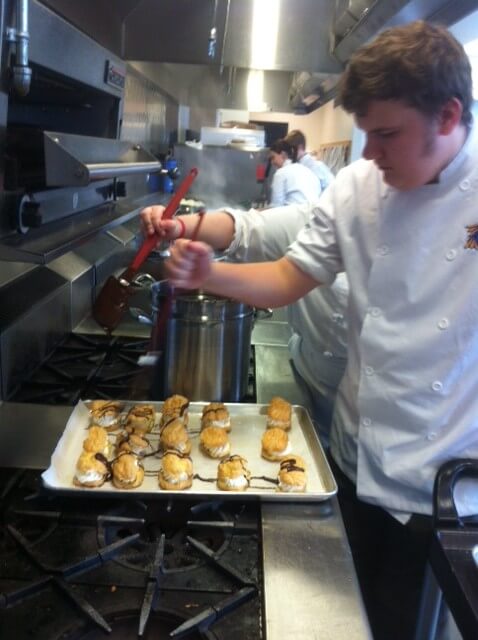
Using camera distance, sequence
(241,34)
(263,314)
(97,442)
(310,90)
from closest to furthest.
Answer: (97,442)
(263,314)
(241,34)
(310,90)

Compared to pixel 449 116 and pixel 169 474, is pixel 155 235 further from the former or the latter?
pixel 449 116

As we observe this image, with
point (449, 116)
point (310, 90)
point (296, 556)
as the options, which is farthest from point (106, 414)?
point (310, 90)

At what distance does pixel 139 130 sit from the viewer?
2596mm

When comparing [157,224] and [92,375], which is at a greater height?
[157,224]

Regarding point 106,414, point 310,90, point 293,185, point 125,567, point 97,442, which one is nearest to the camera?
point 125,567

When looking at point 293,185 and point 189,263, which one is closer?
point 189,263

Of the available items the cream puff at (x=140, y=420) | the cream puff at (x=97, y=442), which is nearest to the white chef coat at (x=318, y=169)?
the cream puff at (x=140, y=420)

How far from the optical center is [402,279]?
3.21 ft

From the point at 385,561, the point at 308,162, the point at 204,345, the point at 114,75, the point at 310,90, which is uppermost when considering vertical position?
the point at 310,90

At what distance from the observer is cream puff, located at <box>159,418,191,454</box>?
106 centimetres

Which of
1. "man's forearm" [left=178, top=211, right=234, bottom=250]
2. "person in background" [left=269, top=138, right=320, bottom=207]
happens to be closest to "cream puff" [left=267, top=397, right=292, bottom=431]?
"man's forearm" [left=178, top=211, right=234, bottom=250]

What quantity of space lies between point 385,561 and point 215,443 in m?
0.43

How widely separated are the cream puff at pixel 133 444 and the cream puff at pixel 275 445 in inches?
9.2

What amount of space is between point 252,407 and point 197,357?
0.56ft
